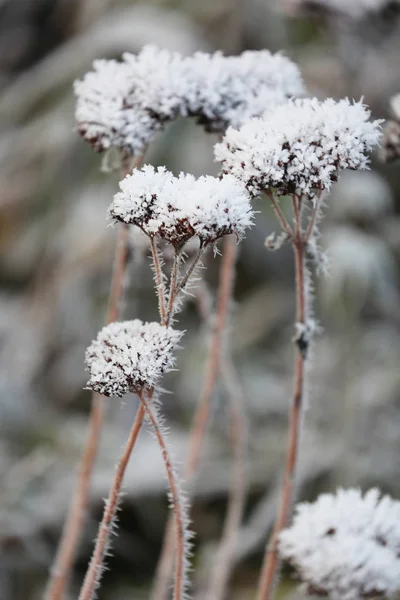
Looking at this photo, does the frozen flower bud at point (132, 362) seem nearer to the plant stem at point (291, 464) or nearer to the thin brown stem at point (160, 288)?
the thin brown stem at point (160, 288)

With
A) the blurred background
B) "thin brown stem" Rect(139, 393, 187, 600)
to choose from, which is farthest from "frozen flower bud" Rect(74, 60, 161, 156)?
the blurred background

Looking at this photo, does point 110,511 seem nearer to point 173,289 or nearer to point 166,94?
point 173,289

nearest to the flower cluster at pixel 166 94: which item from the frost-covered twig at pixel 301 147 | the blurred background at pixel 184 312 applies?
the frost-covered twig at pixel 301 147

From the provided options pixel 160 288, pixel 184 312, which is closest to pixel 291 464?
pixel 160 288

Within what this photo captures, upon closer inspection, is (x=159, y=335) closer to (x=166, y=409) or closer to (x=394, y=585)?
(x=394, y=585)

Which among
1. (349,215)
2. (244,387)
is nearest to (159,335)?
(244,387)
